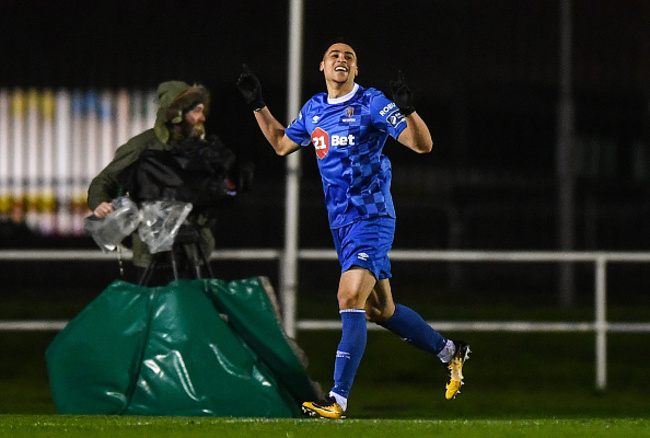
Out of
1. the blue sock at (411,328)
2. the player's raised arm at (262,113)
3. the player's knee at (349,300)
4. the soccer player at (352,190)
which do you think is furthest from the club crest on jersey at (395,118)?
the blue sock at (411,328)

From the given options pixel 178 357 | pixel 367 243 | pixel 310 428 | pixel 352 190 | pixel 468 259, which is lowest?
pixel 310 428

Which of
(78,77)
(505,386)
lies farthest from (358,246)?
(78,77)

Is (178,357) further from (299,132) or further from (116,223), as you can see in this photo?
(299,132)

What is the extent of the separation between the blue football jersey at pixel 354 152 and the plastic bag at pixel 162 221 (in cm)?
89

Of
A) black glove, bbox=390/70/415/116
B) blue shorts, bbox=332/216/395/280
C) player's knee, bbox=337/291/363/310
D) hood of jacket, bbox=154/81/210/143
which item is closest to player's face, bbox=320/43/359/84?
black glove, bbox=390/70/415/116

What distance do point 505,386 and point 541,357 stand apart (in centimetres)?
217

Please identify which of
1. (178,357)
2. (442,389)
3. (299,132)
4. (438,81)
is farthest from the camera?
(438,81)

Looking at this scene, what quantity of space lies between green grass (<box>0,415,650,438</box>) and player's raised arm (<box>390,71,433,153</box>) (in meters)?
1.33

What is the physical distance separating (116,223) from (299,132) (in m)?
1.13

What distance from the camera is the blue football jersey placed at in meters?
6.78

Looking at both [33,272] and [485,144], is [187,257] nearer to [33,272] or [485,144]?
[33,272]

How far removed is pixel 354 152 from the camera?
6.79 metres

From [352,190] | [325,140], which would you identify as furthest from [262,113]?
[352,190]

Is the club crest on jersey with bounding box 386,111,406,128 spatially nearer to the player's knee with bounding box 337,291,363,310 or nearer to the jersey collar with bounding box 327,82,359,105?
the jersey collar with bounding box 327,82,359,105
